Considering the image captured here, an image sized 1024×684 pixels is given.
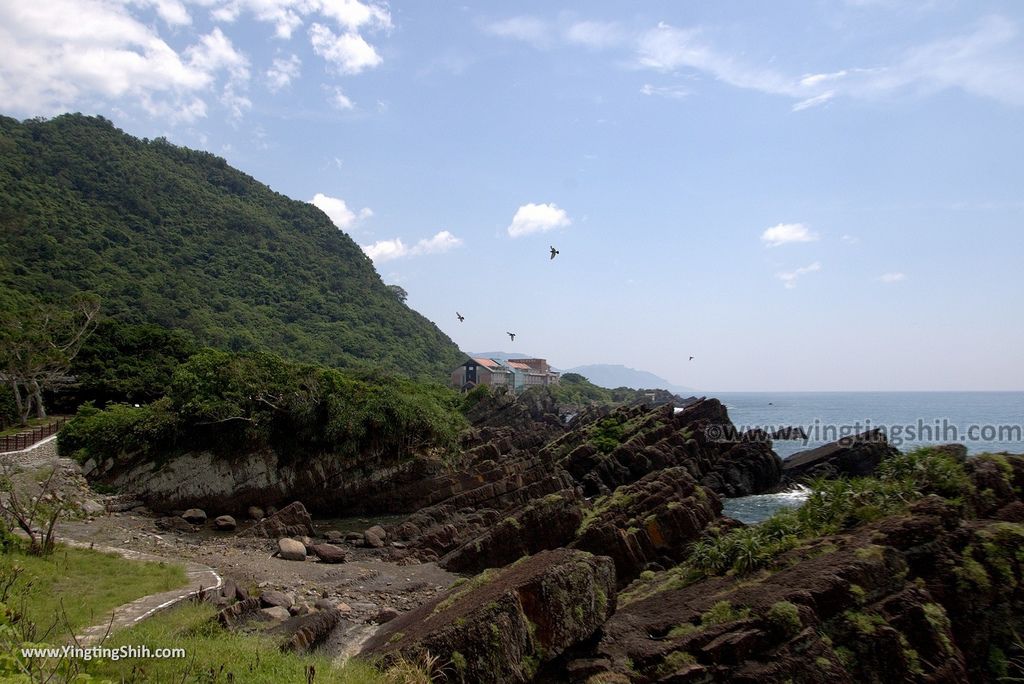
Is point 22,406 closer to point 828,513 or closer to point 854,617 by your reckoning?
point 828,513

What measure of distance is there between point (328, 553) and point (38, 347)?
31.8 m

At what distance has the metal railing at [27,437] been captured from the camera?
37225mm

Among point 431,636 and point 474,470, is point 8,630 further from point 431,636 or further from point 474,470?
point 474,470

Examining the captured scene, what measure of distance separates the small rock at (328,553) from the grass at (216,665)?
14.7 metres

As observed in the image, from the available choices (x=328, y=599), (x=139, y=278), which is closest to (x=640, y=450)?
(x=328, y=599)

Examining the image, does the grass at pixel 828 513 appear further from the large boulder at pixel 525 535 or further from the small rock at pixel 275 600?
the small rock at pixel 275 600

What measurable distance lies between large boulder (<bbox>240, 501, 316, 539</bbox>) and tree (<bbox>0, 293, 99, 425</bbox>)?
23.0 m

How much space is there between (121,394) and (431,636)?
Result: 49.2 m

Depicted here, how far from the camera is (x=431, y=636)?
10.3 metres

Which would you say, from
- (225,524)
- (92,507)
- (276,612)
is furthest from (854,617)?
(92,507)

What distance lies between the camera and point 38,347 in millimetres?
44562

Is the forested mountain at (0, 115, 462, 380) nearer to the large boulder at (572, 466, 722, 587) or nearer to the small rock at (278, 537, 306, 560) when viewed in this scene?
the small rock at (278, 537, 306, 560)

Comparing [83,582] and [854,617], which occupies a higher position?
[854,617]

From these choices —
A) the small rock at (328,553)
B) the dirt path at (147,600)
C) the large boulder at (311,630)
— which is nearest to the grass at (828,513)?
the large boulder at (311,630)
